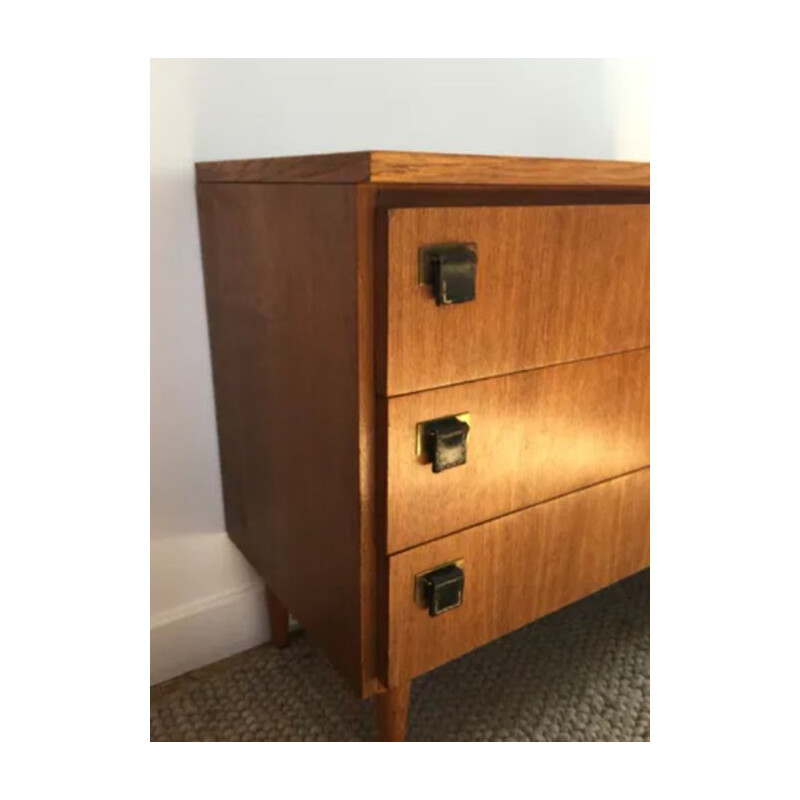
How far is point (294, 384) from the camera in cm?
77

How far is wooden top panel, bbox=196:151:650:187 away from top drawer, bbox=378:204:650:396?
26mm

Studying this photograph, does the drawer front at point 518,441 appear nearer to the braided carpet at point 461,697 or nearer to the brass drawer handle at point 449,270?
the brass drawer handle at point 449,270

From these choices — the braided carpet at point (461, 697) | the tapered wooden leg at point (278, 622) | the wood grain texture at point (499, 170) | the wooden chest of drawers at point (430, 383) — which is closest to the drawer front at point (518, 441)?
the wooden chest of drawers at point (430, 383)

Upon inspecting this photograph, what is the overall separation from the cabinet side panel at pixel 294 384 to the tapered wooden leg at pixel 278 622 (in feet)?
0.51

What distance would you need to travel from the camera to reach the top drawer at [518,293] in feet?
2.03

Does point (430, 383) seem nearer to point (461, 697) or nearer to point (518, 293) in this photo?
point (518, 293)

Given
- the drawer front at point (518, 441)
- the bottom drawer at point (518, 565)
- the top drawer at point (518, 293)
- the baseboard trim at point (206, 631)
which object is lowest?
the baseboard trim at point (206, 631)

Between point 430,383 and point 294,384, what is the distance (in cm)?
18

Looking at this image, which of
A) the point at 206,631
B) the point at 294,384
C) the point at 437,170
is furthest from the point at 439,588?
the point at 206,631

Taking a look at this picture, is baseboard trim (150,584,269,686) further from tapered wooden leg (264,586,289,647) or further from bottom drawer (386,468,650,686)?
bottom drawer (386,468,650,686)

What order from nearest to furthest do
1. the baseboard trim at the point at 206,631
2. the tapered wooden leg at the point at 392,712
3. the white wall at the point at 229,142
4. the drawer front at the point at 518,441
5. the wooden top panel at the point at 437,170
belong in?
1. the wooden top panel at the point at 437,170
2. the drawer front at the point at 518,441
3. the tapered wooden leg at the point at 392,712
4. the white wall at the point at 229,142
5. the baseboard trim at the point at 206,631

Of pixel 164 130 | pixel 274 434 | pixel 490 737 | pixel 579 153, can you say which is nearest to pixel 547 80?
pixel 579 153

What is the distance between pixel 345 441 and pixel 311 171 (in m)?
0.25

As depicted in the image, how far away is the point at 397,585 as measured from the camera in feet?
2.33
